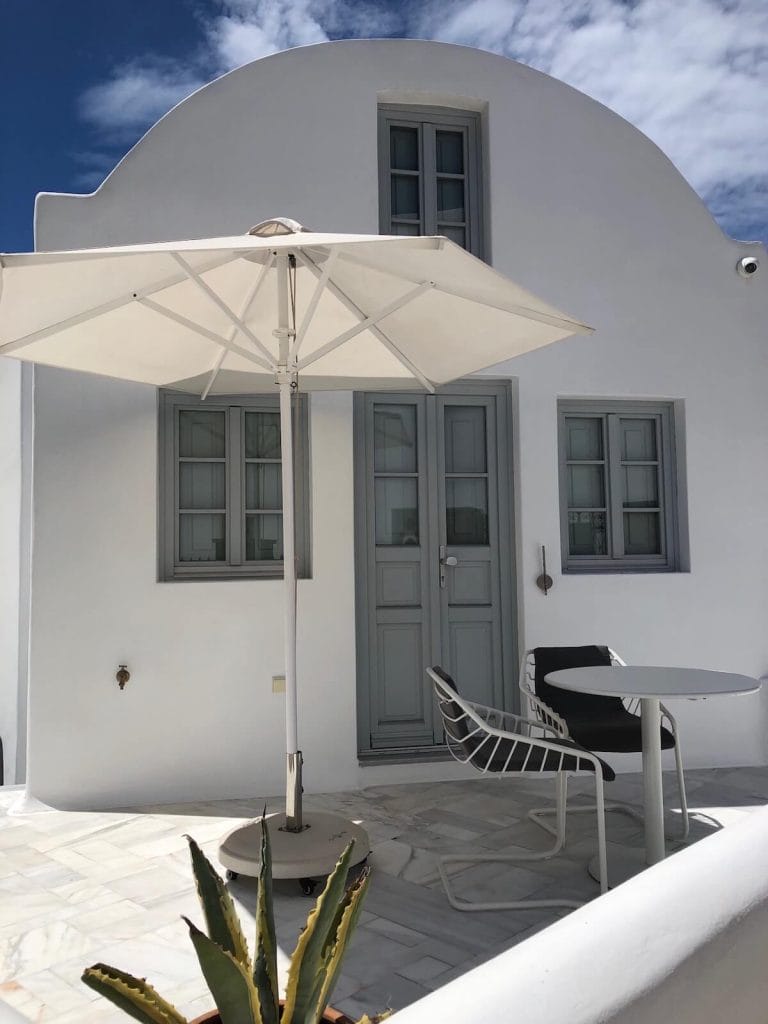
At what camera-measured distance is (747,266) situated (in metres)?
5.81

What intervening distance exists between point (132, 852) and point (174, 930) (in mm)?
1003

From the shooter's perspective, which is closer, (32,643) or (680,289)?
(32,643)

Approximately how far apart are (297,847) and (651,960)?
2.64m

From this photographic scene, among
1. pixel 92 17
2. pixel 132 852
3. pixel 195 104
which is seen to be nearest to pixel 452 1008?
pixel 132 852

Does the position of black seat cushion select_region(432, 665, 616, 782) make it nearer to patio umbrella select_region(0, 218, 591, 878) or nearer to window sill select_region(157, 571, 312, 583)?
patio umbrella select_region(0, 218, 591, 878)

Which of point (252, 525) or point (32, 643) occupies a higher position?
point (252, 525)

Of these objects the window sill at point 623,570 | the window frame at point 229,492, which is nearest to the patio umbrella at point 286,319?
the window frame at point 229,492

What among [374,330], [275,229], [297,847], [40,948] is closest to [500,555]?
[374,330]

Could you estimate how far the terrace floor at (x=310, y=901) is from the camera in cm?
276

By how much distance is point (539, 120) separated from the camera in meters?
5.59

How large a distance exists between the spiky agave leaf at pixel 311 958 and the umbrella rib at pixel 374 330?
2.65m

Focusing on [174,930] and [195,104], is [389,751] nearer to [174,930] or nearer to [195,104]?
[174,930]

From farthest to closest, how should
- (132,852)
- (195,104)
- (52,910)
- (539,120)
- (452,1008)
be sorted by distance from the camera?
(539,120) → (195,104) → (132,852) → (52,910) → (452,1008)

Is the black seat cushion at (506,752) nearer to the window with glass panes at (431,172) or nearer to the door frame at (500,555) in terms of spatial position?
the door frame at (500,555)
